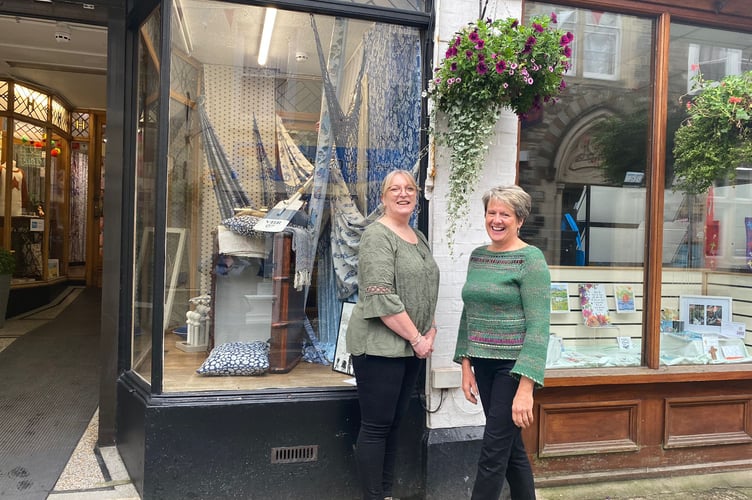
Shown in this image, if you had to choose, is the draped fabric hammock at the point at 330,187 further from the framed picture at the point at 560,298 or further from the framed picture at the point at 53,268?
the framed picture at the point at 53,268

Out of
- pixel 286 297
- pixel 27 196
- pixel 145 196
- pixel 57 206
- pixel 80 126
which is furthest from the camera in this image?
pixel 80 126

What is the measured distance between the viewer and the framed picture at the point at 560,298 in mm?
3486

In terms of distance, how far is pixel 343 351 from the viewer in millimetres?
3236

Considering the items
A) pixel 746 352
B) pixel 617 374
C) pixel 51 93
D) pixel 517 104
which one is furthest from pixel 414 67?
pixel 51 93

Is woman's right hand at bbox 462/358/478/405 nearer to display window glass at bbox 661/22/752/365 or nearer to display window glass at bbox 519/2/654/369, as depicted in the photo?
display window glass at bbox 519/2/654/369

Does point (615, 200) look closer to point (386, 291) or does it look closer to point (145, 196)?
point (386, 291)

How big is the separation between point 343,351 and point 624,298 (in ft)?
6.11

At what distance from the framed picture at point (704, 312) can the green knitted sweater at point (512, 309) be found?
211cm

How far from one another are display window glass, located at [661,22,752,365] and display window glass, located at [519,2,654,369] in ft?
0.65

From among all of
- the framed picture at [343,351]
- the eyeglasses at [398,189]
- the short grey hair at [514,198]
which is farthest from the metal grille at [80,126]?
the short grey hair at [514,198]

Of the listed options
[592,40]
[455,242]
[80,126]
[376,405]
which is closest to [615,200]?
[592,40]

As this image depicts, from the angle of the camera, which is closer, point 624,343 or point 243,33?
point 243,33

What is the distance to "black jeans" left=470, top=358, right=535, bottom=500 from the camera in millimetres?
2152

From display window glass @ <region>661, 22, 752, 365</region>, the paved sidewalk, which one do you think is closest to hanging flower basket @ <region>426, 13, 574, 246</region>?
display window glass @ <region>661, 22, 752, 365</region>
